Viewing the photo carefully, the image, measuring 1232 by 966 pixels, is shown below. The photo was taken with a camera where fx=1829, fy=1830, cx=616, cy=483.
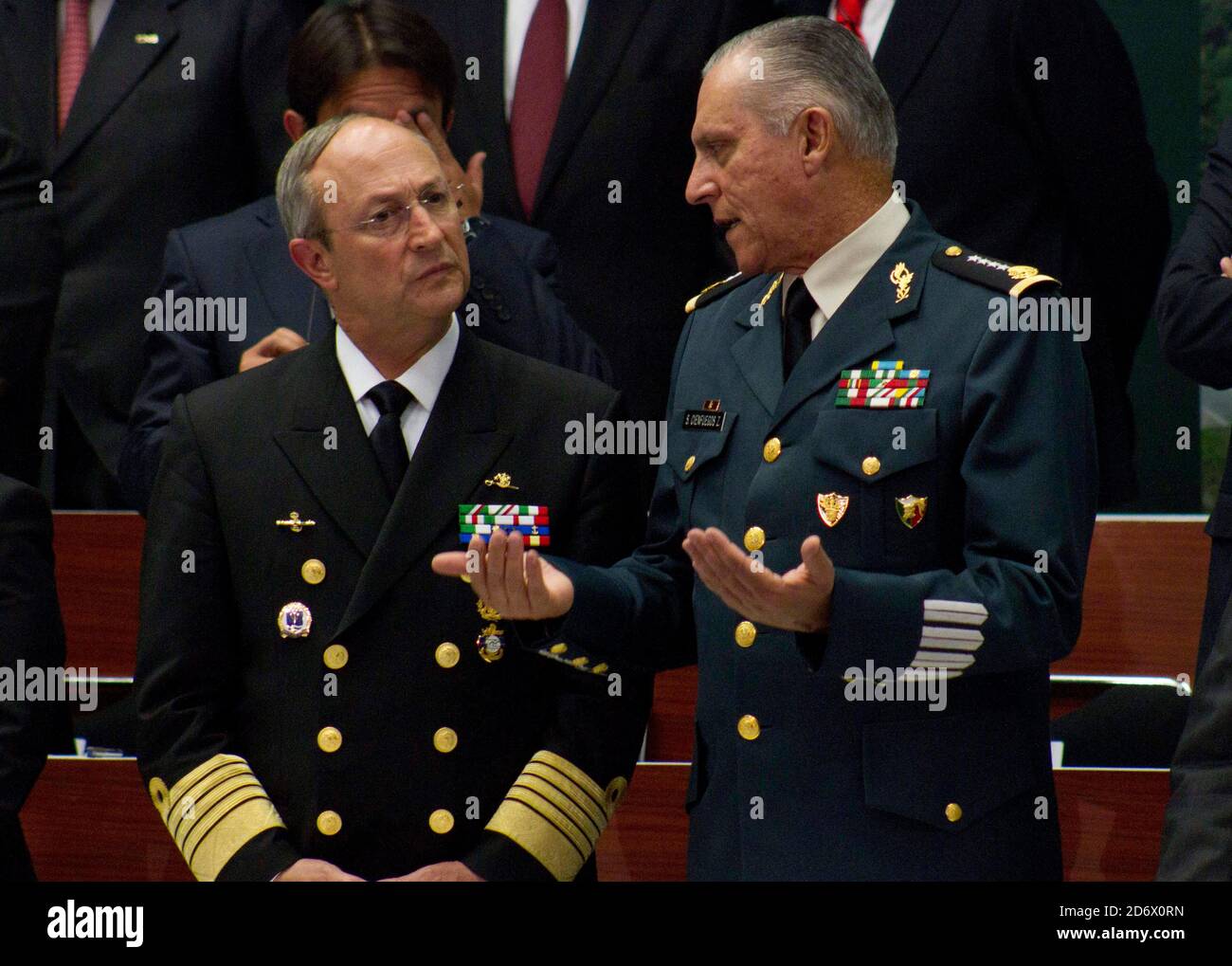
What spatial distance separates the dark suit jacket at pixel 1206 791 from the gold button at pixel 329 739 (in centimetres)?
100

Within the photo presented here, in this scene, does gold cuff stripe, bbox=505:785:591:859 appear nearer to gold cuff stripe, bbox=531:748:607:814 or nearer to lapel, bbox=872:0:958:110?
gold cuff stripe, bbox=531:748:607:814

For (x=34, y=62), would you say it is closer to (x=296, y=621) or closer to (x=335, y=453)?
A: (x=335, y=453)

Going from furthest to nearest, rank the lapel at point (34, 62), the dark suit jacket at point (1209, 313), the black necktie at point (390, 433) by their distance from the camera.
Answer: the lapel at point (34, 62)
the dark suit jacket at point (1209, 313)
the black necktie at point (390, 433)

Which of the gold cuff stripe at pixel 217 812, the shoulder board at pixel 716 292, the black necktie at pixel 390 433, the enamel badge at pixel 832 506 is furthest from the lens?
the shoulder board at pixel 716 292

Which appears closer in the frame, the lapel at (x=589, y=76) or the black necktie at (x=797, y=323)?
the black necktie at (x=797, y=323)

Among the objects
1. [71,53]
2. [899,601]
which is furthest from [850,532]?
[71,53]

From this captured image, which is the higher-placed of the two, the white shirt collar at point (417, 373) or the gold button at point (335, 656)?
the white shirt collar at point (417, 373)

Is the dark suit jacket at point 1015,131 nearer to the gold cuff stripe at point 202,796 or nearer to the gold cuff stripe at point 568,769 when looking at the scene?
the gold cuff stripe at point 568,769

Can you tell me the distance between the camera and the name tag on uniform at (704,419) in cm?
220

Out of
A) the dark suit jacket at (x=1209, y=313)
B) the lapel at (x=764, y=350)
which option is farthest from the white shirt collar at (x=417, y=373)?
the dark suit jacket at (x=1209, y=313)

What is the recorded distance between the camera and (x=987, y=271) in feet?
6.83

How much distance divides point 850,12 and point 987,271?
119cm
